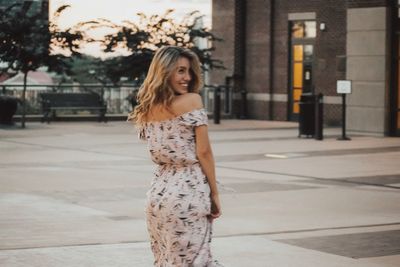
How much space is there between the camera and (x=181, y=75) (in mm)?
6711

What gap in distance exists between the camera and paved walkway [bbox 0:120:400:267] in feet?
32.8

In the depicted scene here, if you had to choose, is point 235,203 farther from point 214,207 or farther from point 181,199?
point 181,199

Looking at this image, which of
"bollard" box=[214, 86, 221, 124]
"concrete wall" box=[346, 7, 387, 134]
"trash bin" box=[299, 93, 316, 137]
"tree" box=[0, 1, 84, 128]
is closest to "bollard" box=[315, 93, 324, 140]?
"trash bin" box=[299, 93, 316, 137]

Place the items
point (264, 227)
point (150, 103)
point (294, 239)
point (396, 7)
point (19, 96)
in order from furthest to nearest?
point (19, 96)
point (396, 7)
point (264, 227)
point (294, 239)
point (150, 103)

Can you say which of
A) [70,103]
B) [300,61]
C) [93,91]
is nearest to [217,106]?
[300,61]

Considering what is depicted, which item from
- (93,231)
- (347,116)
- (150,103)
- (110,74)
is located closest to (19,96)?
(110,74)

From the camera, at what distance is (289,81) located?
34.5 m

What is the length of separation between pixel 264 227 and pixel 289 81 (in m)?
23.0

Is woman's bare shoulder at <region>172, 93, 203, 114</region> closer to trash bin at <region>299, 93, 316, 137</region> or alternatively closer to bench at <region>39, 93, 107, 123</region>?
trash bin at <region>299, 93, 316, 137</region>

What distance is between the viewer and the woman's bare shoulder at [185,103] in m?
6.74

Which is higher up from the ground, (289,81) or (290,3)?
(290,3)

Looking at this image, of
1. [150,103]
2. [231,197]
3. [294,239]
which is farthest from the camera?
[231,197]

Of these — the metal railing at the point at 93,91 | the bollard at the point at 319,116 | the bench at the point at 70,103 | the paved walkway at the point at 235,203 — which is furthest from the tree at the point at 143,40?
the paved walkway at the point at 235,203

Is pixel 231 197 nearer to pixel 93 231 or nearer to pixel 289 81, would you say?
pixel 93 231
